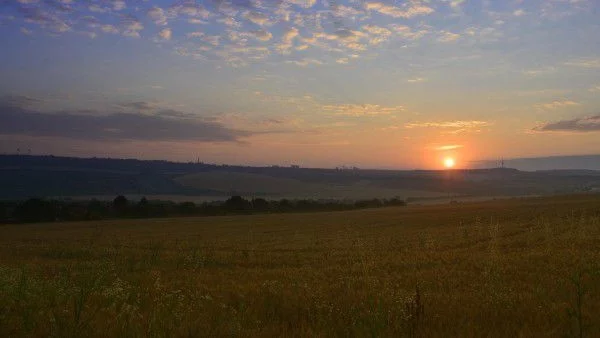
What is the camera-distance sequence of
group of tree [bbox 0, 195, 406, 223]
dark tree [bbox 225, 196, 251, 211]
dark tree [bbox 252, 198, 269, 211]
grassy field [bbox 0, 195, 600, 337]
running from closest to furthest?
1. grassy field [bbox 0, 195, 600, 337]
2. group of tree [bbox 0, 195, 406, 223]
3. dark tree [bbox 225, 196, 251, 211]
4. dark tree [bbox 252, 198, 269, 211]

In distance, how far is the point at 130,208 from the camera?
88312 mm

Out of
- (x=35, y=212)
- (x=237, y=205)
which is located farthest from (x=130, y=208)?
(x=237, y=205)

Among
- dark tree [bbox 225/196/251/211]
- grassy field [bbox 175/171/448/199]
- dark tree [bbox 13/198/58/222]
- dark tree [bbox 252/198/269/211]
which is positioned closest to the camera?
dark tree [bbox 13/198/58/222]

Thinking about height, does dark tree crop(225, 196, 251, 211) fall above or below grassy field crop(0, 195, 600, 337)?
below

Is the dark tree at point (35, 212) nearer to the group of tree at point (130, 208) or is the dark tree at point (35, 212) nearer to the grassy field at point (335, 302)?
the group of tree at point (130, 208)

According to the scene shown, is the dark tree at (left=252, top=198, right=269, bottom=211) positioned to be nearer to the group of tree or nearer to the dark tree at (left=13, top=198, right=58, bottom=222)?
the group of tree

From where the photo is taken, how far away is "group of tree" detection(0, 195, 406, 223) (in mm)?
79400

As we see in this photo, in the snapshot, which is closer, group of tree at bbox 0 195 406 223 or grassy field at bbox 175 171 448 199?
group of tree at bbox 0 195 406 223

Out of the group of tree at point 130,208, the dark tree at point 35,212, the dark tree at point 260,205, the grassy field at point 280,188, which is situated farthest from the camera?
the grassy field at point 280,188

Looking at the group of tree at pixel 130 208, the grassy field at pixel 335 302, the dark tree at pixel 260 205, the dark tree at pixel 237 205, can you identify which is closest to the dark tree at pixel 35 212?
the group of tree at pixel 130 208

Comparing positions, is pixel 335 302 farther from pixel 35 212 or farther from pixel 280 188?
pixel 280 188

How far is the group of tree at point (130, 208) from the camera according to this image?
79400mm

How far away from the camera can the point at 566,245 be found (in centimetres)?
1413

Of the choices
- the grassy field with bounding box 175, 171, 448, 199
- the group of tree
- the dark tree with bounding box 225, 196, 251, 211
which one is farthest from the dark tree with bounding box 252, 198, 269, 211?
the grassy field with bounding box 175, 171, 448, 199
